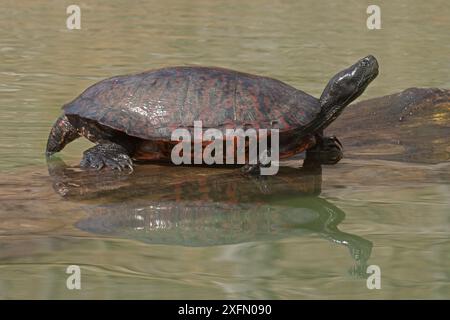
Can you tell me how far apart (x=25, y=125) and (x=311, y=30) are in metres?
8.03

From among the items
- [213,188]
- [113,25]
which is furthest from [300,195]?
[113,25]

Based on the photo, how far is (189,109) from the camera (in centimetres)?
657

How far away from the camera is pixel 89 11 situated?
17109 millimetres

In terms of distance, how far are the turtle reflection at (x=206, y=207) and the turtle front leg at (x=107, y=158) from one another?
9cm

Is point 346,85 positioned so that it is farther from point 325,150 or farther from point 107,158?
point 107,158

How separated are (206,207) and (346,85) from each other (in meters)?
1.68

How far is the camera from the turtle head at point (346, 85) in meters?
6.88

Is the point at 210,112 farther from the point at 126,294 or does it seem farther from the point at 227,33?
the point at 227,33
